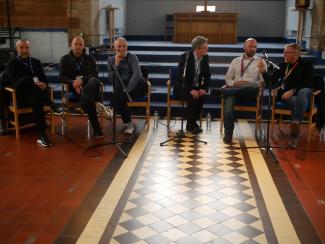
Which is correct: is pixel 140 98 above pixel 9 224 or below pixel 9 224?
above

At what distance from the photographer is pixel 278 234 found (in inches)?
115

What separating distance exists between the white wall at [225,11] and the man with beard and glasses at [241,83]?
6.67m

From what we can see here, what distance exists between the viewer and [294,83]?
202 inches

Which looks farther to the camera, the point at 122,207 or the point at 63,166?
the point at 63,166

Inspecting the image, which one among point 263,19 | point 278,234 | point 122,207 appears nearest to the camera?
point 278,234

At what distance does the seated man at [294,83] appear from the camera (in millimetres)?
4918

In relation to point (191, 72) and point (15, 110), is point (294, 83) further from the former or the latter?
point (15, 110)

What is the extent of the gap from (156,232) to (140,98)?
9.38 feet

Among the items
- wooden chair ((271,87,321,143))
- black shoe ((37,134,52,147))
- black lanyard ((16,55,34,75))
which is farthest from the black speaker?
black shoe ((37,134,52,147))

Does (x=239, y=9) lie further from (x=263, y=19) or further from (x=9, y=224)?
(x=9, y=224)

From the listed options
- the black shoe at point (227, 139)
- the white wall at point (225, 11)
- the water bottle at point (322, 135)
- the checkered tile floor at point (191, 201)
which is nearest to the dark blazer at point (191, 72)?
the black shoe at point (227, 139)

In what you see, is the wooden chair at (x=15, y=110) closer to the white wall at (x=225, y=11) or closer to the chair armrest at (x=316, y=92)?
the chair armrest at (x=316, y=92)

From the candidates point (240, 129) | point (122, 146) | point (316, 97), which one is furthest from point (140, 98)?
point (316, 97)

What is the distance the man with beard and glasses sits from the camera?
5.25 metres
